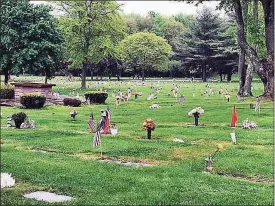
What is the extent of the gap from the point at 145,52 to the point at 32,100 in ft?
116

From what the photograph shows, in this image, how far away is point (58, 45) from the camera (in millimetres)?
30375

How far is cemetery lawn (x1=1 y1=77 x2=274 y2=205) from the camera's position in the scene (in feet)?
21.3

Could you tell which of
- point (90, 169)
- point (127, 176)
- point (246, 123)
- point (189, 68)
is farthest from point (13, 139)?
point (189, 68)

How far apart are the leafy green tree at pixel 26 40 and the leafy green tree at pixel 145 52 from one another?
910 inches

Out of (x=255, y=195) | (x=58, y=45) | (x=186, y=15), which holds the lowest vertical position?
(x=255, y=195)

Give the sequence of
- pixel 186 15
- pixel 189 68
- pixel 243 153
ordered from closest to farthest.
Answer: pixel 243 153 < pixel 189 68 < pixel 186 15

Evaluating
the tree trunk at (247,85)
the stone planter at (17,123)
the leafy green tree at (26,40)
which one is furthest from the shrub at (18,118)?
the tree trunk at (247,85)

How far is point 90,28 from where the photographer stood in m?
37.1

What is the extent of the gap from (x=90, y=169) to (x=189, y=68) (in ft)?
172

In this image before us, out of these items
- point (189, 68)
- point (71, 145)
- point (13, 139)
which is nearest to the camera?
point (71, 145)

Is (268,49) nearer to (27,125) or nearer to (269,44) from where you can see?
(269,44)

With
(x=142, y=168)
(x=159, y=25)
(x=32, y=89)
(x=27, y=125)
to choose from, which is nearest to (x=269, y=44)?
(x=32, y=89)

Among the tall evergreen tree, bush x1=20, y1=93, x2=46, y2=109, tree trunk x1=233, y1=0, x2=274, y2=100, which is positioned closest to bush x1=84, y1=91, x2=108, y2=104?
bush x1=20, y1=93, x2=46, y2=109

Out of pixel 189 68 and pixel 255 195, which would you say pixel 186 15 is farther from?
pixel 255 195
